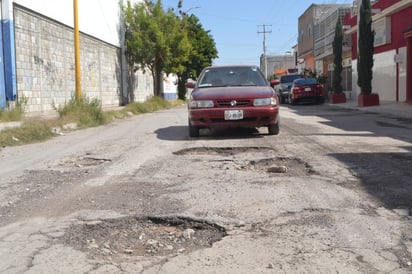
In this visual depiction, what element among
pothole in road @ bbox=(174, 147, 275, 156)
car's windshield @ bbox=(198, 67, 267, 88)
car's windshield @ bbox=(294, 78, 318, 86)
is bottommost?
pothole in road @ bbox=(174, 147, 275, 156)

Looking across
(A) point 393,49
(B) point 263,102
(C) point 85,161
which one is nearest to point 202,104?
(B) point 263,102

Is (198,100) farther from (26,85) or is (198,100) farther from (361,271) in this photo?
(26,85)

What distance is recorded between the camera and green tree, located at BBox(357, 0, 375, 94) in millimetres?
22922

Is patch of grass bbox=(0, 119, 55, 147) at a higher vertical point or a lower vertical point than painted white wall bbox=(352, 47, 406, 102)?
lower

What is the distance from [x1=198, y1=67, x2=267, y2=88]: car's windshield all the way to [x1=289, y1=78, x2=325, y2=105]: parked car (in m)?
17.5

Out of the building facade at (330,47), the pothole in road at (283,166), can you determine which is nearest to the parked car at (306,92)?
the building facade at (330,47)

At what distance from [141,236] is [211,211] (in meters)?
0.83

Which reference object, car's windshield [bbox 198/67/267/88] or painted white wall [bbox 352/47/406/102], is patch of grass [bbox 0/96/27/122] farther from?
painted white wall [bbox 352/47/406/102]

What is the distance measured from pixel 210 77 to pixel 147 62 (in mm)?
20551

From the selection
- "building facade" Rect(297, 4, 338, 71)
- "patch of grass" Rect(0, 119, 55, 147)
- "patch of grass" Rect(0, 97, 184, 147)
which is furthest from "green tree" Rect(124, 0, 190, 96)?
"building facade" Rect(297, 4, 338, 71)

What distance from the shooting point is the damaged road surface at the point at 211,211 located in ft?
11.6

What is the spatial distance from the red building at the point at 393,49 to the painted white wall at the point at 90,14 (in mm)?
12846

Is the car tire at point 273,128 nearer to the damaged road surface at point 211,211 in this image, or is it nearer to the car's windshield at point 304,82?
the damaged road surface at point 211,211

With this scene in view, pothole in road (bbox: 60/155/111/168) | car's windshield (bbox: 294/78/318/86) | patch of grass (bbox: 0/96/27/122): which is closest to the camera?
pothole in road (bbox: 60/155/111/168)
